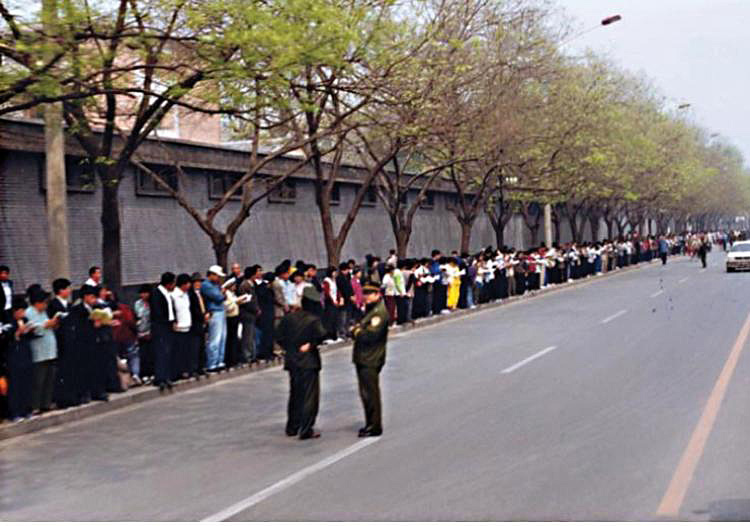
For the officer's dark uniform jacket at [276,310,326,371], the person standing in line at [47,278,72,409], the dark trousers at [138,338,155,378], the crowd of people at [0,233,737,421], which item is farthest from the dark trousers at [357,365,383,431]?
the dark trousers at [138,338,155,378]

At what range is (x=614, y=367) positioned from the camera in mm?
16141

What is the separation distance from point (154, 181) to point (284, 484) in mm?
16449

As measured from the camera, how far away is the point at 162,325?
1562 cm

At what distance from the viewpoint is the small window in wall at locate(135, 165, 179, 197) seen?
24062 mm

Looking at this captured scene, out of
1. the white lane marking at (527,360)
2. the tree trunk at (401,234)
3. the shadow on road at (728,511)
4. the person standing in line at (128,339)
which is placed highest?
the tree trunk at (401,234)

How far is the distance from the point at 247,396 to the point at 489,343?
724 cm

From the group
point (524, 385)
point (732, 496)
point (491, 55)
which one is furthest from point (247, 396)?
point (491, 55)

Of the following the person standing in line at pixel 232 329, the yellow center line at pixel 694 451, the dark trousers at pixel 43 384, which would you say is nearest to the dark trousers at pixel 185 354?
the person standing in line at pixel 232 329

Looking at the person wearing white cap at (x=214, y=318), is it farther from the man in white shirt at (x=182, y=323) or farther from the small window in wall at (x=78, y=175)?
the small window in wall at (x=78, y=175)

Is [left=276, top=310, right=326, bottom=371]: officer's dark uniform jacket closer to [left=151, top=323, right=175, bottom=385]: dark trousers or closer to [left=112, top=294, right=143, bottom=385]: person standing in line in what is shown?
[left=112, top=294, right=143, bottom=385]: person standing in line

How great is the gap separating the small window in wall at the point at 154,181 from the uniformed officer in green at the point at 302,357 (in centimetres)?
1255

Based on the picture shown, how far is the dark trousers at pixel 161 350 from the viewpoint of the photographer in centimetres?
1563

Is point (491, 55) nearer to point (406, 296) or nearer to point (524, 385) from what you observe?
point (406, 296)

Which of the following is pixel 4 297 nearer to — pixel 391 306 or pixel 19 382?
pixel 19 382
